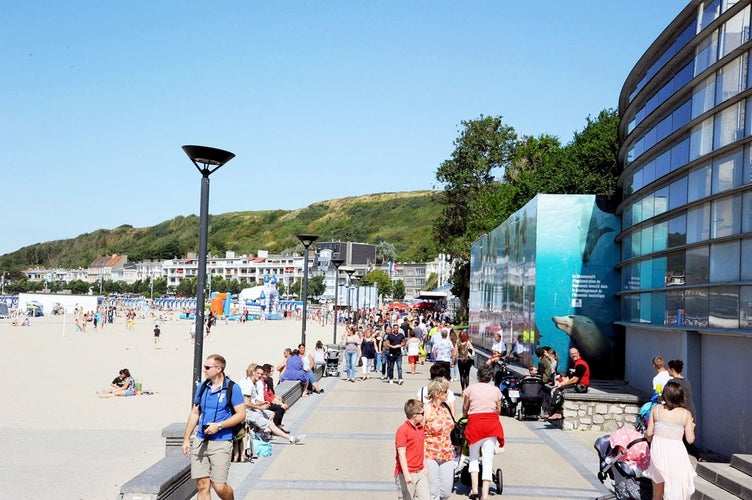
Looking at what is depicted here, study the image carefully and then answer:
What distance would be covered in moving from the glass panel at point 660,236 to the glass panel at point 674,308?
3.06 ft

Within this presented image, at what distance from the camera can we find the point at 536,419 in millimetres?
14969

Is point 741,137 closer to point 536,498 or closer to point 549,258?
point 536,498

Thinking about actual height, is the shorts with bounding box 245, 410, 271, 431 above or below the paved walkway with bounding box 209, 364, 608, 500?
above

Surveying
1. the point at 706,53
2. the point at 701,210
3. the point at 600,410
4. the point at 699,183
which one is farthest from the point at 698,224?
the point at 600,410

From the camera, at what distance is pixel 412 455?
667 centimetres

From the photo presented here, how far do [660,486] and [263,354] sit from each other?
32418mm

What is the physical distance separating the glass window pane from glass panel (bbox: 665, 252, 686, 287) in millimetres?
767

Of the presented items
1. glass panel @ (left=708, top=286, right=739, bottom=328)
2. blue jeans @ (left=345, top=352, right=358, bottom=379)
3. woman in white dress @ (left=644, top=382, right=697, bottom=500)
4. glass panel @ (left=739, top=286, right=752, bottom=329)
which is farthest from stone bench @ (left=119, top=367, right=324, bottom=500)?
blue jeans @ (left=345, top=352, right=358, bottom=379)

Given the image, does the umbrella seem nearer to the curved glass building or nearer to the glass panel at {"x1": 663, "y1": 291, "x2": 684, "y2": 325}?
the curved glass building

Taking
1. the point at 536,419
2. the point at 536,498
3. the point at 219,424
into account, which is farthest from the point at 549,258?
the point at 219,424

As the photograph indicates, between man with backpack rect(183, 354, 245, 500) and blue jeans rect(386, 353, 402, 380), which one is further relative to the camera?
blue jeans rect(386, 353, 402, 380)

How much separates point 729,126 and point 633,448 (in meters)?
5.15

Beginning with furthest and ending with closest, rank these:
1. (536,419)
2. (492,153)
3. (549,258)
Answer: (492,153) < (549,258) < (536,419)

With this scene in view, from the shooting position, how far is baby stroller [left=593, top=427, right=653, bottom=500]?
7395mm
